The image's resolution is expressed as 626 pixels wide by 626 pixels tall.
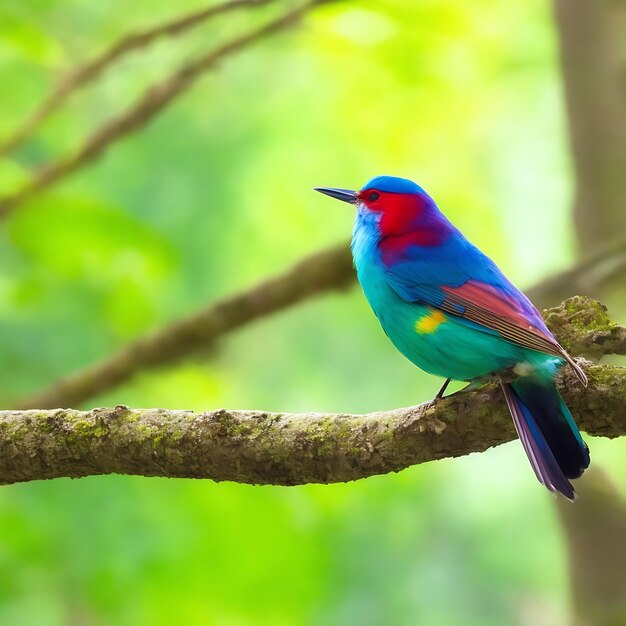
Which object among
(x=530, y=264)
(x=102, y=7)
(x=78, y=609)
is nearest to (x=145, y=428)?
(x=78, y=609)

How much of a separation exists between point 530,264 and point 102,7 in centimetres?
377

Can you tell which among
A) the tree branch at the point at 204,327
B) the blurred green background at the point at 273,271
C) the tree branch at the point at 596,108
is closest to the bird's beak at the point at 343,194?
the tree branch at the point at 204,327

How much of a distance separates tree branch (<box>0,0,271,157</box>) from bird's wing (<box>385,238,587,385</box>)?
2.28 meters

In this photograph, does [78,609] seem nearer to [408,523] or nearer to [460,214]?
[408,523]

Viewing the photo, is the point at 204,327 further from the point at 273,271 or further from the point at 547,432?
the point at 547,432

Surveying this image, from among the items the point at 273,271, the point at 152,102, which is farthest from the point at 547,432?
the point at 273,271

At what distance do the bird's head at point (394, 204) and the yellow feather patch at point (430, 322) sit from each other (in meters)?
0.63

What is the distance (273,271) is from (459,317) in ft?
15.9

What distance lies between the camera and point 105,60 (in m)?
5.86

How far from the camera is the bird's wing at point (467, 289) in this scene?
338 centimetres

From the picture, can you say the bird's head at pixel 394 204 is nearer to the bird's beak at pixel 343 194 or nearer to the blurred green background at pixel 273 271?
the bird's beak at pixel 343 194

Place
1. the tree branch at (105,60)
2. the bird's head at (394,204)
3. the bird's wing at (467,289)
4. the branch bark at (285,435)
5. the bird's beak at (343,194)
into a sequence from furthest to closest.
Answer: the tree branch at (105,60), the bird's beak at (343,194), the bird's head at (394,204), the bird's wing at (467,289), the branch bark at (285,435)

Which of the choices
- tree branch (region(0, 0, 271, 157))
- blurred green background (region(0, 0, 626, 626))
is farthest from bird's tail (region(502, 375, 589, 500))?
tree branch (region(0, 0, 271, 157))

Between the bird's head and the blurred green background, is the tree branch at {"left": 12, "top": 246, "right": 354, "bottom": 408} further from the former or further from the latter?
the bird's head
